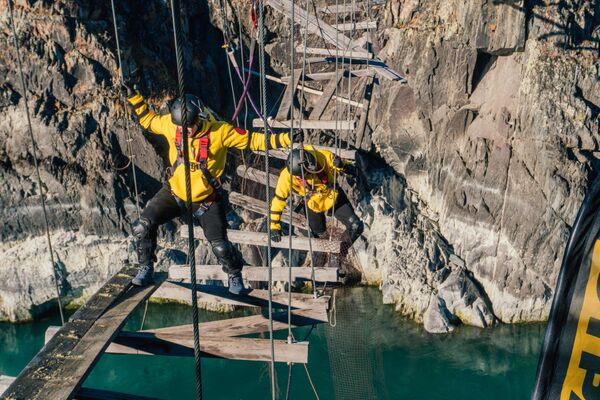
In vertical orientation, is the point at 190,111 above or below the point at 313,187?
above

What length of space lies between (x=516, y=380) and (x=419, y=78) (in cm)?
693

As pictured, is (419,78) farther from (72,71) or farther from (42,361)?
(42,361)

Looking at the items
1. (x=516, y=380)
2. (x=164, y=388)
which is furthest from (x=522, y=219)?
(x=164, y=388)

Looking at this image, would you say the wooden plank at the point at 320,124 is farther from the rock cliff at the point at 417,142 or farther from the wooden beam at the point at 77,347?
the rock cliff at the point at 417,142

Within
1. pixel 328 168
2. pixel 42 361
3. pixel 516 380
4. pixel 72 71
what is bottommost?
pixel 516 380

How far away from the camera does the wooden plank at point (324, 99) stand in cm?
926

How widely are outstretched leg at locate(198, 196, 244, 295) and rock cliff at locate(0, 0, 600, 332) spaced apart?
744 cm

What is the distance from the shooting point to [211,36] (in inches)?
543

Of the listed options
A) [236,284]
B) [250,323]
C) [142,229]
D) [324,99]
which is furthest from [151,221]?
[324,99]

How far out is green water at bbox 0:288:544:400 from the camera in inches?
421

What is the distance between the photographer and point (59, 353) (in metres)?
3.56

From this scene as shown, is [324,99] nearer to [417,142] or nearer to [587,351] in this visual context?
[417,142]

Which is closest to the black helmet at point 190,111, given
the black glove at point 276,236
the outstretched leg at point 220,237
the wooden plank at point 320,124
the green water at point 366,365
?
the outstretched leg at point 220,237

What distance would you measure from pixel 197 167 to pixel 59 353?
7.42 ft
